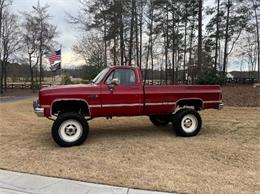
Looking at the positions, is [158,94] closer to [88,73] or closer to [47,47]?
[88,73]

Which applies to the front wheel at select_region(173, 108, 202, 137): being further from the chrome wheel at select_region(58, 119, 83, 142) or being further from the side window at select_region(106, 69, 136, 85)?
the chrome wheel at select_region(58, 119, 83, 142)

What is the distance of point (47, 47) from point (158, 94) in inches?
1474

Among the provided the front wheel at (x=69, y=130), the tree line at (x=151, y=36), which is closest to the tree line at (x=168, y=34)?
the tree line at (x=151, y=36)

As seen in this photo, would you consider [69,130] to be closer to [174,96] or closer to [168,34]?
[174,96]

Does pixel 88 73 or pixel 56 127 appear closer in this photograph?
pixel 56 127

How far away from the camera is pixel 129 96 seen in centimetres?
850

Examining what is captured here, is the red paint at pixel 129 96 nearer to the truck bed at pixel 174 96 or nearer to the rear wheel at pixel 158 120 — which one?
the truck bed at pixel 174 96

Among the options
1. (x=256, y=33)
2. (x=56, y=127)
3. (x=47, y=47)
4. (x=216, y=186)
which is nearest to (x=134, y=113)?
(x=56, y=127)

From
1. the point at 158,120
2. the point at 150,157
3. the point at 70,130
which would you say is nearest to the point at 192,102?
the point at 158,120

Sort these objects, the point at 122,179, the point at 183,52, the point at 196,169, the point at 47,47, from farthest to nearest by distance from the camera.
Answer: the point at 47,47 → the point at 183,52 → the point at 196,169 → the point at 122,179

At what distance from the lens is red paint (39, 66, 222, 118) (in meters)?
8.05

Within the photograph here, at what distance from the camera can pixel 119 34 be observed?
87.1 feet

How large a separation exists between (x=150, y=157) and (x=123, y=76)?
2605 millimetres

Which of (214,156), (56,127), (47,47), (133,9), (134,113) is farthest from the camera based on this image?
(47,47)
